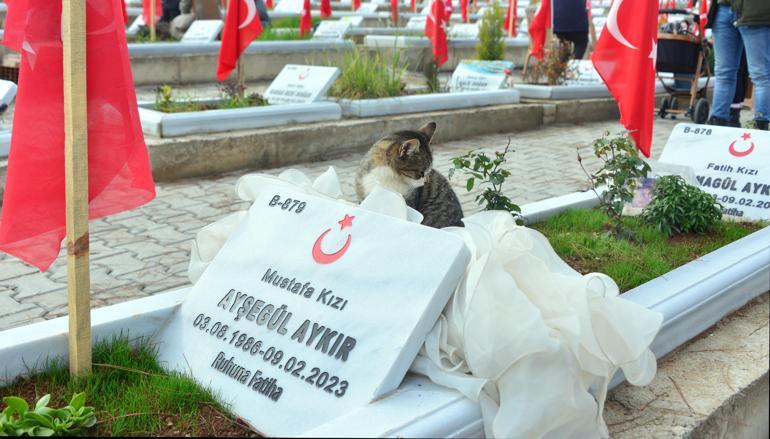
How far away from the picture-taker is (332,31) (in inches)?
624

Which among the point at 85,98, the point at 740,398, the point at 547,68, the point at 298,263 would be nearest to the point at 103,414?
the point at 298,263

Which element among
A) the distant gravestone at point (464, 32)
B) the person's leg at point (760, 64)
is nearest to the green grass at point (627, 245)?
the person's leg at point (760, 64)

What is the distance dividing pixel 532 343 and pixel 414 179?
2210mm

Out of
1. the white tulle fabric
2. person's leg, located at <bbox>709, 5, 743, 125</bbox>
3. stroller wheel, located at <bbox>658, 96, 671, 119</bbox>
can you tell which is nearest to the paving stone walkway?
person's leg, located at <bbox>709, 5, 743, 125</bbox>

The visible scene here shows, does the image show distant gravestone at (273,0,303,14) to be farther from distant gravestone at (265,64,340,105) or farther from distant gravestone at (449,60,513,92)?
distant gravestone at (265,64,340,105)

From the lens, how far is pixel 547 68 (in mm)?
12008

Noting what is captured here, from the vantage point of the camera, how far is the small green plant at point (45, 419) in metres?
2.54

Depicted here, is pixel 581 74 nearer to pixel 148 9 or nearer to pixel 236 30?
pixel 236 30

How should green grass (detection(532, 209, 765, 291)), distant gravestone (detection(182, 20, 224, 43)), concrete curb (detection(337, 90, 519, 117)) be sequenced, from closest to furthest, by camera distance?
green grass (detection(532, 209, 765, 291)) < concrete curb (detection(337, 90, 519, 117)) < distant gravestone (detection(182, 20, 224, 43))

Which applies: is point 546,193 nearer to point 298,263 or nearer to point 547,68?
point 298,263

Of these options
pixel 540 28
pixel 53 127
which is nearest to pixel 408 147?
pixel 53 127

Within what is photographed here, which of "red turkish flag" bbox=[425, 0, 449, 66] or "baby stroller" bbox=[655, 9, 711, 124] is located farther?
"red turkish flag" bbox=[425, 0, 449, 66]

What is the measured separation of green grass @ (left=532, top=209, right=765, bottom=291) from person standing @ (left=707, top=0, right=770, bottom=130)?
250 centimetres

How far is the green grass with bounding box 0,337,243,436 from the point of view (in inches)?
108
